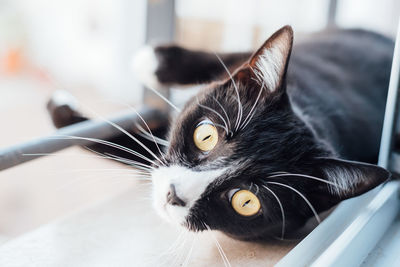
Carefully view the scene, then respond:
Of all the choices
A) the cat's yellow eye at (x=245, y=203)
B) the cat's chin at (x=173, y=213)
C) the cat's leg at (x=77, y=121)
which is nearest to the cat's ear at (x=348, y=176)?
the cat's yellow eye at (x=245, y=203)

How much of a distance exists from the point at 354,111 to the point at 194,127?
524 millimetres

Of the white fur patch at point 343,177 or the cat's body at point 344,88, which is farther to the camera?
the cat's body at point 344,88

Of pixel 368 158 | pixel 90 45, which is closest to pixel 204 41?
pixel 90 45

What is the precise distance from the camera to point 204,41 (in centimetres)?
165

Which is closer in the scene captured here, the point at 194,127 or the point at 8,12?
the point at 194,127

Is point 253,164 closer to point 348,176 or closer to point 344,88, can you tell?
point 348,176

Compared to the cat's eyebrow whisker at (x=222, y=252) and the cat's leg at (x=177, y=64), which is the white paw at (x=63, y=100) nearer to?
the cat's leg at (x=177, y=64)

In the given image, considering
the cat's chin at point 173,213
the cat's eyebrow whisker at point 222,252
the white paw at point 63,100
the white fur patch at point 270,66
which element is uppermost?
the white fur patch at point 270,66

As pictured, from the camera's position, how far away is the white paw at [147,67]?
1.27m

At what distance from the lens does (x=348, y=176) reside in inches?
27.8

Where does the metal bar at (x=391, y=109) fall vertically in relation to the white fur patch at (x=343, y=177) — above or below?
above

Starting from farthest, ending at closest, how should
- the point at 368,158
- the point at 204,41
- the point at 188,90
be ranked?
1. the point at 204,41
2. the point at 188,90
3. the point at 368,158

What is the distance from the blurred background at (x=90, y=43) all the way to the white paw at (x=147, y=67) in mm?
139

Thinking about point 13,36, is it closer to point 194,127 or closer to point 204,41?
point 204,41
